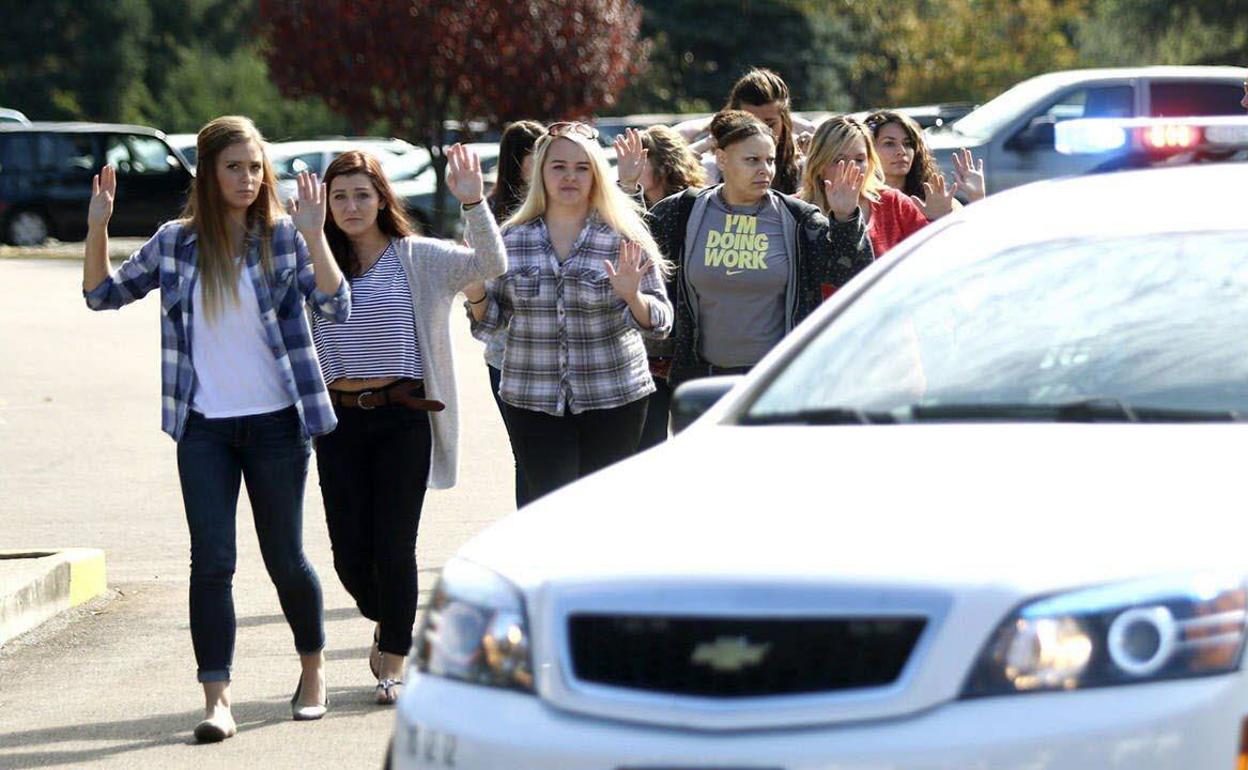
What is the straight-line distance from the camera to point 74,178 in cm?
3141

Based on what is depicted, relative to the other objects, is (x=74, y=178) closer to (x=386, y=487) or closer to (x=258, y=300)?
(x=386, y=487)

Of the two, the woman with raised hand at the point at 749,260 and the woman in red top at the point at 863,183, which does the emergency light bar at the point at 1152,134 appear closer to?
the woman with raised hand at the point at 749,260

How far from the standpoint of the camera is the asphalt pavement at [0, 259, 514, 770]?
6391mm

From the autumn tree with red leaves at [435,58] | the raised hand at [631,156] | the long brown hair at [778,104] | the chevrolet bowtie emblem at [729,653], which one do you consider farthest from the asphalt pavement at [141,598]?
the autumn tree with red leaves at [435,58]

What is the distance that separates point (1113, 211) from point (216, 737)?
3.02 metres

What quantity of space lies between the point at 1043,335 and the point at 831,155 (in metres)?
3.80

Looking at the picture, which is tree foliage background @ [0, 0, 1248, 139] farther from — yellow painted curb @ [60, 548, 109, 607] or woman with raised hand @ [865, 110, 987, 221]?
yellow painted curb @ [60, 548, 109, 607]

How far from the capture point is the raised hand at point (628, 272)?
6.69 meters

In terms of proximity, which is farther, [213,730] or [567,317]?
[567,317]

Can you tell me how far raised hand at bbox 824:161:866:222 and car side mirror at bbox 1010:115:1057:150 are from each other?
11.0 m

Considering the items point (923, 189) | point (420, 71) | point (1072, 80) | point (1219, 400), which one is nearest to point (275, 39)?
point (420, 71)

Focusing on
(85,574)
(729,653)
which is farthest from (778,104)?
(729,653)

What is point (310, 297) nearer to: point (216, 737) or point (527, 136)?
point (216, 737)

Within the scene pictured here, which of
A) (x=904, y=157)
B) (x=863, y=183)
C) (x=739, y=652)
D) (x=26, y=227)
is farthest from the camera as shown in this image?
(x=26, y=227)
